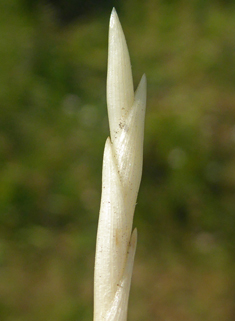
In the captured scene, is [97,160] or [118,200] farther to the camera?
[97,160]

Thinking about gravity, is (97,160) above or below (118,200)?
above

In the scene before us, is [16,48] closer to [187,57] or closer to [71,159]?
[71,159]

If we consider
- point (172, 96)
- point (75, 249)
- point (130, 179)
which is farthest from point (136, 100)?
point (172, 96)

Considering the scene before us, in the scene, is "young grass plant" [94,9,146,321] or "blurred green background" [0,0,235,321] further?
"blurred green background" [0,0,235,321]

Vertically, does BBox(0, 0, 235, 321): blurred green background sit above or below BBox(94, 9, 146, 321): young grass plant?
above
